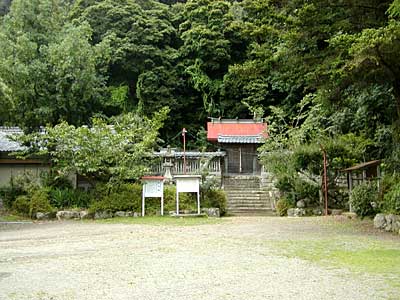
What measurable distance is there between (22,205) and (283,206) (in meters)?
10.3

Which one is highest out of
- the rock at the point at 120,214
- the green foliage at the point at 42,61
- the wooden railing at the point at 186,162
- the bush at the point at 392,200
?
the green foliage at the point at 42,61

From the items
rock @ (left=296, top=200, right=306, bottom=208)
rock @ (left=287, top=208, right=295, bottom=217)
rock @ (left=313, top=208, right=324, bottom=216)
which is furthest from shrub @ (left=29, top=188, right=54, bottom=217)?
rock @ (left=313, top=208, right=324, bottom=216)

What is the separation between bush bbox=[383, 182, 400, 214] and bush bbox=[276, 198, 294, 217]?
5881 millimetres

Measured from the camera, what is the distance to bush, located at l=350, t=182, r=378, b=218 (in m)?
13.8

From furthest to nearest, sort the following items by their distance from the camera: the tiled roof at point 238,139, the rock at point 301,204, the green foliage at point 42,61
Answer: the tiled roof at point 238,139 < the green foliage at point 42,61 < the rock at point 301,204

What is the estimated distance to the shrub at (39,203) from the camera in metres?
16.7

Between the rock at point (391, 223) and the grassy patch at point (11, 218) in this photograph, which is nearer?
the rock at point (391, 223)

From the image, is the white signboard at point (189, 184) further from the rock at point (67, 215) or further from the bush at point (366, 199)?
the bush at point (366, 199)

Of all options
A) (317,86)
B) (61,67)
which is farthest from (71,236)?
(61,67)

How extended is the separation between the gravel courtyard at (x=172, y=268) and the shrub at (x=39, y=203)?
468 centimetres

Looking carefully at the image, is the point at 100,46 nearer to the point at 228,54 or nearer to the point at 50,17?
the point at 50,17

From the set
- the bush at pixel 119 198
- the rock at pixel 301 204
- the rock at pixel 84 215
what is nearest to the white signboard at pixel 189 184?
the bush at pixel 119 198

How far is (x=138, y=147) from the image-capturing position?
16.9 m

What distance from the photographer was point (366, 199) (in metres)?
14.0
